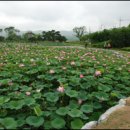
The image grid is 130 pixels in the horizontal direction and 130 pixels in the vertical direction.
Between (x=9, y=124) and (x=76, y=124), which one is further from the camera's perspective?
(x=76, y=124)

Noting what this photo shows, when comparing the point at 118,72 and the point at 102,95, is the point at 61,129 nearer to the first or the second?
the point at 102,95

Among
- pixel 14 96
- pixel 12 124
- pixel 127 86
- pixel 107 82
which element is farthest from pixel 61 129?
pixel 127 86

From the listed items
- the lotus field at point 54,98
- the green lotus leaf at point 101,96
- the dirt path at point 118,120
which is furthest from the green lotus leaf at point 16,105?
the green lotus leaf at point 101,96

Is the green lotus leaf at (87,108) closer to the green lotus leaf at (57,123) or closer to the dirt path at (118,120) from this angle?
the dirt path at (118,120)

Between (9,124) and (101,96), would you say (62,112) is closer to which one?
(9,124)

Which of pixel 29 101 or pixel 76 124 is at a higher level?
pixel 29 101

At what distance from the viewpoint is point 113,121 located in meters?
3.54

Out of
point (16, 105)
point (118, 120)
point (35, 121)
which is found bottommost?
point (118, 120)

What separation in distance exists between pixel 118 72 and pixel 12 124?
151 inches

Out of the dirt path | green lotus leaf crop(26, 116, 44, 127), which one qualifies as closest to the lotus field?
green lotus leaf crop(26, 116, 44, 127)

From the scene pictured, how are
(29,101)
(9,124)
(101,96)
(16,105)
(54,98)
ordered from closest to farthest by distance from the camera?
(9,124) < (16,105) < (29,101) < (54,98) < (101,96)

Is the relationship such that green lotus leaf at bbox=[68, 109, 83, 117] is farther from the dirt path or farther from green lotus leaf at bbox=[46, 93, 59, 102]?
green lotus leaf at bbox=[46, 93, 59, 102]

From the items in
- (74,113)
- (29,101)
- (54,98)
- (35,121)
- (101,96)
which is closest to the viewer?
(35,121)

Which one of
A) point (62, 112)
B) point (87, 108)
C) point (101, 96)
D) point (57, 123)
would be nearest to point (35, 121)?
point (57, 123)
